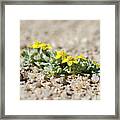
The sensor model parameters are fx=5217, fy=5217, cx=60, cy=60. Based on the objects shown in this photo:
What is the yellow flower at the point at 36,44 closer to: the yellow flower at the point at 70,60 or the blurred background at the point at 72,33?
the blurred background at the point at 72,33

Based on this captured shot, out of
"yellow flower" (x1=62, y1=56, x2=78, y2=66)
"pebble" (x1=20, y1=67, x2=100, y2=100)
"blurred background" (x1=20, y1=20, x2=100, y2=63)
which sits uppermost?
"blurred background" (x1=20, y1=20, x2=100, y2=63)

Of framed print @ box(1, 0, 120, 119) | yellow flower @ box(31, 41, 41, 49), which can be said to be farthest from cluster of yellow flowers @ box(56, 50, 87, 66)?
yellow flower @ box(31, 41, 41, 49)

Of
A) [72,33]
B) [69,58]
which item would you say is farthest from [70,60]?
[72,33]

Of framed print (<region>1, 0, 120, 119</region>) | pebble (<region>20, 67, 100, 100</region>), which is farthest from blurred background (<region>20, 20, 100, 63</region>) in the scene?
pebble (<region>20, 67, 100, 100</region>)

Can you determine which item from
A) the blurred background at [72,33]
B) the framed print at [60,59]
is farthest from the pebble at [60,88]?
the blurred background at [72,33]

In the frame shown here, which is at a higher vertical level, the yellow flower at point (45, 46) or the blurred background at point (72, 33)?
the blurred background at point (72, 33)

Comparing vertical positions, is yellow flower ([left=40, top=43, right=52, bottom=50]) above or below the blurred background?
below

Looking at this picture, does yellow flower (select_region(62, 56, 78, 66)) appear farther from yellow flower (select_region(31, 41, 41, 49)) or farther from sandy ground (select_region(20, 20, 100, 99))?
yellow flower (select_region(31, 41, 41, 49))
